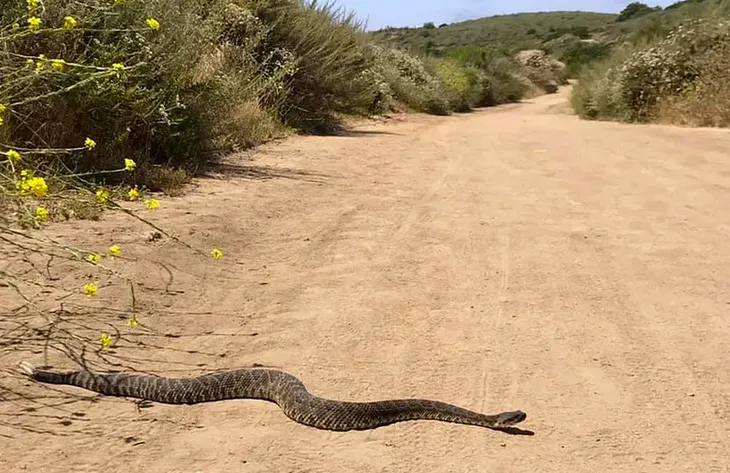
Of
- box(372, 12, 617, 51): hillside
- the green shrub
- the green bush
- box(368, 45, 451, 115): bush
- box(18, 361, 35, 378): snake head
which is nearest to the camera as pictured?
box(18, 361, 35, 378): snake head

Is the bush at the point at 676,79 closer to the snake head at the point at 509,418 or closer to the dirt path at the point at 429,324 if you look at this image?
the dirt path at the point at 429,324

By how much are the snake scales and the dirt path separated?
0.22ft

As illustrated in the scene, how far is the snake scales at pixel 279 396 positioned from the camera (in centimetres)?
461

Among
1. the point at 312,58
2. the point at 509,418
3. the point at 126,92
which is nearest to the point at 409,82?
the point at 312,58

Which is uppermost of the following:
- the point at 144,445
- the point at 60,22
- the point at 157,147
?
the point at 60,22

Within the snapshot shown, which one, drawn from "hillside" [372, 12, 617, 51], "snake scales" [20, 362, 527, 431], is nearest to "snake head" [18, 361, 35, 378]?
"snake scales" [20, 362, 527, 431]

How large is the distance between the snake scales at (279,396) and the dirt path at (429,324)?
0.22ft

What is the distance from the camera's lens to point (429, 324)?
6.18 meters

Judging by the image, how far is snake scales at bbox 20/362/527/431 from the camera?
15.1ft

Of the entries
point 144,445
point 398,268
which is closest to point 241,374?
point 144,445

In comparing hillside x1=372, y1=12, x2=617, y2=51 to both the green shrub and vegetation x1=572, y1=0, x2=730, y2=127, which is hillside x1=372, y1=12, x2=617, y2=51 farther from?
the green shrub

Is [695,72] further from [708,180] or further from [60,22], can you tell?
[60,22]

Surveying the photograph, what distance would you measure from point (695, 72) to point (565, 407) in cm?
1994

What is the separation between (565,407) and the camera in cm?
485
